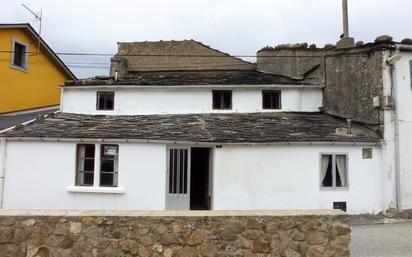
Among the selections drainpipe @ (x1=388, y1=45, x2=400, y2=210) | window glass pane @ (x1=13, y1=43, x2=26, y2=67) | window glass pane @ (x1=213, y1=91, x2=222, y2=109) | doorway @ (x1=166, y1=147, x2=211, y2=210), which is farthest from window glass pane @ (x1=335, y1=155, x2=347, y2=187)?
window glass pane @ (x1=13, y1=43, x2=26, y2=67)

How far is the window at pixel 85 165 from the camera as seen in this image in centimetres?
1468

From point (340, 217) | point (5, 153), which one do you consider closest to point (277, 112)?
point (5, 153)

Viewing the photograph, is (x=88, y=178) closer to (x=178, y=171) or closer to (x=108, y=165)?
(x=108, y=165)

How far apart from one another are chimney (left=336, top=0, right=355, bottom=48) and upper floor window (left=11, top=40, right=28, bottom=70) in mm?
15567

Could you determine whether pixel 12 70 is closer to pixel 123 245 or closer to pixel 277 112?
pixel 277 112

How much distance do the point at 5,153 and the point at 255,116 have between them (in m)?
9.62

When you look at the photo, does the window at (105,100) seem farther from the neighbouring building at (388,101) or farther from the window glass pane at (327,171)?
the neighbouring building at (388,101)

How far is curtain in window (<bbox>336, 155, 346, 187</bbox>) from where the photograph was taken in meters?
14.5

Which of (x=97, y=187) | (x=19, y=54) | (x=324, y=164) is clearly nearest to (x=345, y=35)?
(x=324, y=164)

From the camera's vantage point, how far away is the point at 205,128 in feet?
51.1

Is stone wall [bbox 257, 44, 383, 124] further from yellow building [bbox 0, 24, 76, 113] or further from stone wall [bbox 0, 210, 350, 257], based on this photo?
yellow building [bbox 0, 24, 76, 113]

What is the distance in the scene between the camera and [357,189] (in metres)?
14.4

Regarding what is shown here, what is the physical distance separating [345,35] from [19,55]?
16.4 metres

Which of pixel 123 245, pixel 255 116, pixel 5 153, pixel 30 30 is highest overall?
pixel 30 30
